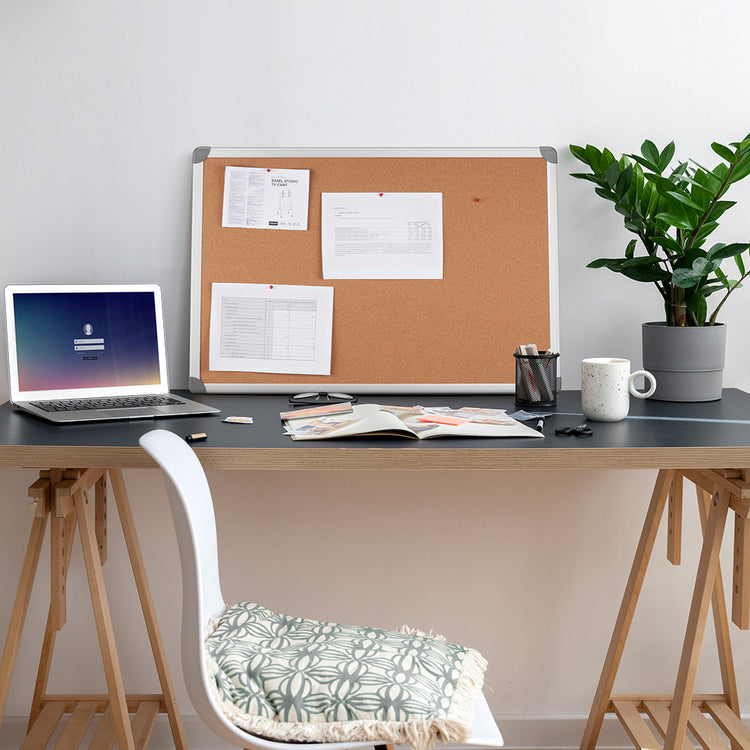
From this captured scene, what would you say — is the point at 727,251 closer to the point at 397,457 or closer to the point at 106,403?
the point at 397,457

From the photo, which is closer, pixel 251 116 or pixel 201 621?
pixel 201 621

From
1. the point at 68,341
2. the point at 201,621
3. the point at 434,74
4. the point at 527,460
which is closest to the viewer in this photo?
the point at 201,621

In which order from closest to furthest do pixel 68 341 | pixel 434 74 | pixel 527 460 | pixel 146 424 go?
pixel 527 460 → pixel 146 424 → pixel 68 341 → pixel 434 74

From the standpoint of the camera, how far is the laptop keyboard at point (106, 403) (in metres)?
1.61

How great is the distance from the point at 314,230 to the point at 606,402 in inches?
29.1

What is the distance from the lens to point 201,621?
1.09 metres

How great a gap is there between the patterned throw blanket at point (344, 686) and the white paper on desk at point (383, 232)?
882mm

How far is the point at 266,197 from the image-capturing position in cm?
185

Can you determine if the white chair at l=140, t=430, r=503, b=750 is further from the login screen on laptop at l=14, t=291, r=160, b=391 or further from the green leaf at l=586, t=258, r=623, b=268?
the green leaf at l=586, t=258, r=623, b=268

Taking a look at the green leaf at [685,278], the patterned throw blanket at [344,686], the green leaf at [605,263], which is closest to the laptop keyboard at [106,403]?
the patterned throw blanket at [344,686]

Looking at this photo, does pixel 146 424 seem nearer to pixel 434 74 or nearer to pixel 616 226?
pixel 434 74

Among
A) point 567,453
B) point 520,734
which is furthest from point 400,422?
point 520,734

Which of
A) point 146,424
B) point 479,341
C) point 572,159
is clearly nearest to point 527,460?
point 479,341

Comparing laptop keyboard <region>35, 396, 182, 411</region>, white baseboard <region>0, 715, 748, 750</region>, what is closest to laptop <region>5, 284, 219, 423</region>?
laptop keyboard <region>35, 396, 182, 411</region>
